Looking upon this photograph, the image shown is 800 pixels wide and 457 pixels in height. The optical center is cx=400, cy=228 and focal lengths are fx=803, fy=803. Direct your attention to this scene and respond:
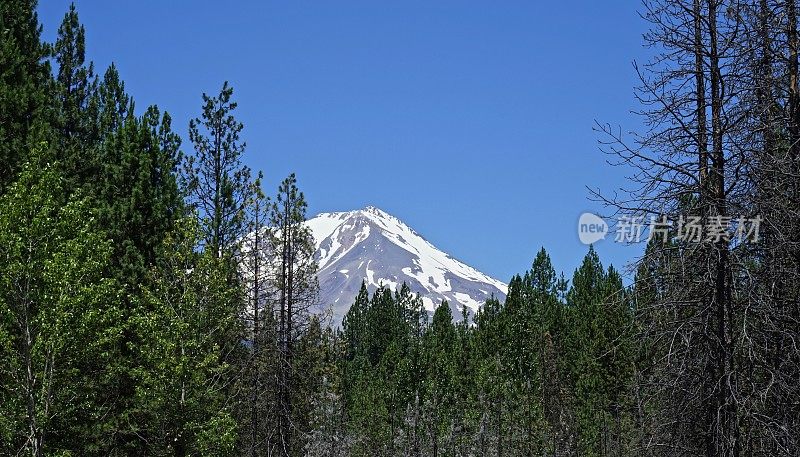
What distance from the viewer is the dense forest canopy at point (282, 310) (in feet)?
27.0

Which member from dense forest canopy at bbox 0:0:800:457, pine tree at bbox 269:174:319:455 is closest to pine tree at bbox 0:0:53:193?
dense forest canopy at bbox 0:0:800:457

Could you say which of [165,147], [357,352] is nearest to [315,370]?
[165,147]

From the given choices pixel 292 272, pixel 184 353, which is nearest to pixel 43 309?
pixel 184 353

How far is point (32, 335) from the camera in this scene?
17.3 meters

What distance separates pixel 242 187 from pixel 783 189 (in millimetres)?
19626

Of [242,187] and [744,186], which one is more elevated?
[242,187]

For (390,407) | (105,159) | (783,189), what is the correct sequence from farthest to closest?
1. (390,407)
2. (105,159)
3. (783,189)

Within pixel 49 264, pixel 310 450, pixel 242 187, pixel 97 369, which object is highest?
pixel 242 187

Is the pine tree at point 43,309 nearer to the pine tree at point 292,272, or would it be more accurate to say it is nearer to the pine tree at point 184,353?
the pine tree at point 184,353

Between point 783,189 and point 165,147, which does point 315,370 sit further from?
point 783,189

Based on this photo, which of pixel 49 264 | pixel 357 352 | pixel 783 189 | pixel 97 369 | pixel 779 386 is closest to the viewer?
pixel 779 386

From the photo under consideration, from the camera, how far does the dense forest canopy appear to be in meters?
8.23

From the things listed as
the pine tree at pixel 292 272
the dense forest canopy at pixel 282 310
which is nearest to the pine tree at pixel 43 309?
the dense forest canopy at pixel 282 310

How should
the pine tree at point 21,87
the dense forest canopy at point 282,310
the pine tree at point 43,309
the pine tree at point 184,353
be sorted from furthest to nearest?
the pine tree at point 21,87 → the pine tree at point 184,353 → the pine tree at point 43,309 → the dense forest canopy at point 282,310
